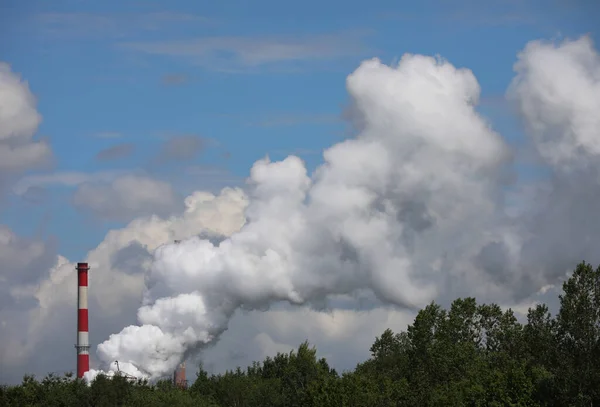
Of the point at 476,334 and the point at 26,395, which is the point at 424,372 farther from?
the point at 26,395

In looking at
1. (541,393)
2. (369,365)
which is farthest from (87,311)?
(541,393)

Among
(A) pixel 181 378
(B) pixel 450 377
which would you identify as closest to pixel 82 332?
(A) pixel 181 378

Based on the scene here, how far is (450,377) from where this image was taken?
119 metres

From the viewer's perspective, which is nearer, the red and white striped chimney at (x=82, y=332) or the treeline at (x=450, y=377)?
the treeline at (x=450, y=377)

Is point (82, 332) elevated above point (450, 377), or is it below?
above

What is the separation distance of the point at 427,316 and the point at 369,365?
46830 mm

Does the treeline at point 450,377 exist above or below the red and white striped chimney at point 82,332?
below

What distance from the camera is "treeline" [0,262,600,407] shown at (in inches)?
3605

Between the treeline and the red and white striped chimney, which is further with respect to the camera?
the red and white striped chimney

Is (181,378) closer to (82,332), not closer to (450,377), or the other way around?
(82,332)

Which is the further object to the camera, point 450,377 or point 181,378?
point 181,378

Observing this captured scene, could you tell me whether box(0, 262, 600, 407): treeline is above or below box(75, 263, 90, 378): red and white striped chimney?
below

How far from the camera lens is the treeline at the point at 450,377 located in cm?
9156

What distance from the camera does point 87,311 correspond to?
15900 cm
